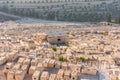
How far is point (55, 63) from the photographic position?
58.4ft

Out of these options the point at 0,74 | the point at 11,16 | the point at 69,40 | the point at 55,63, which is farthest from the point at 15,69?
the point at 11,16

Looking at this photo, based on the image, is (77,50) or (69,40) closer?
(77,50)

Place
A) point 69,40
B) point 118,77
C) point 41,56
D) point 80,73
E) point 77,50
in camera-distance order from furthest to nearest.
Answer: point 69,40 < point 77,50 < point 41,56 < point 80,73 < point 118,77

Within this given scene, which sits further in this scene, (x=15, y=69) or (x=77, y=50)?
(x=77, y=50)

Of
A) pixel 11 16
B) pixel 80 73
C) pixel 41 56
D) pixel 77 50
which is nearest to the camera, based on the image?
pixel 80 73

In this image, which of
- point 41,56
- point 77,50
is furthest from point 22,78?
point 77,50

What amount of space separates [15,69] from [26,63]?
120 centimetres

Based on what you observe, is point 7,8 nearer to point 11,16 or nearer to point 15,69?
point 11,16

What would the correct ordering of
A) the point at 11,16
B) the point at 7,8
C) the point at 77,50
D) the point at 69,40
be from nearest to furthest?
the point at 77,50, the point at 69,40, the point at 11,16, the point at 7,8

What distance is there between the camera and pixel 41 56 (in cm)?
1964

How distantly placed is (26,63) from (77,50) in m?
5.36

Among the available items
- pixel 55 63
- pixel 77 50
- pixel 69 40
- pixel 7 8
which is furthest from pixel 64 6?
pixel 55 63

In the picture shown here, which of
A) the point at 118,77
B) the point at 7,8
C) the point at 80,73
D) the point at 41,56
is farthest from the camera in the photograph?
the point at 7,8

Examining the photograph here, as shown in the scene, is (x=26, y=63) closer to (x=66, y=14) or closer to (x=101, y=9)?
(x=66, y=14)
